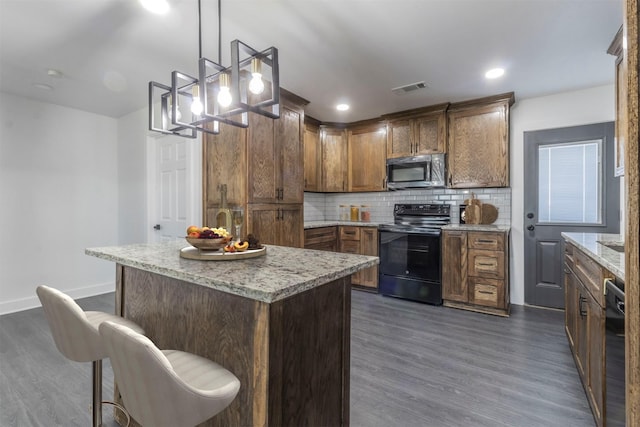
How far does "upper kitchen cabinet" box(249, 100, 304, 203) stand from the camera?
3117 millimetres

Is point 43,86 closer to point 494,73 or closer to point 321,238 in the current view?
point 321,238

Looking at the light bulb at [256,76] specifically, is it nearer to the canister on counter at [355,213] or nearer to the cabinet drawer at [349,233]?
the cabinet drawer at [349,233]

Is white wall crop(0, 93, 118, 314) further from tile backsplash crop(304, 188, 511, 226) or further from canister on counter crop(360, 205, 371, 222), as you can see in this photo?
canister on counter crop(360, 205, 371, 222)

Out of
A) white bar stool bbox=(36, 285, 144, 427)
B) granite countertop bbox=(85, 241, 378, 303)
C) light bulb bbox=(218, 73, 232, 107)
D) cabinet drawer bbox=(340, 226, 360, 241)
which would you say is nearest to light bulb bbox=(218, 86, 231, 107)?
light bulb bbox=(218, 73, 232, 107)

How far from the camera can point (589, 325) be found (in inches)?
68.3

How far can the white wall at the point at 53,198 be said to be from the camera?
355 cm

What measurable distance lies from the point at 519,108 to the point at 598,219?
147cm

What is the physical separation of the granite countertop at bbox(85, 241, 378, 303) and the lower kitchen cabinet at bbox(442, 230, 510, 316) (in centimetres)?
245

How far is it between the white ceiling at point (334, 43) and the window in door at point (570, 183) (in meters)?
0.68

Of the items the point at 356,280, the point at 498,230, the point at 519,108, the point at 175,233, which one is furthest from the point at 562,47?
the point at 175,233

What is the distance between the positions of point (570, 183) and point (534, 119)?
0.82m

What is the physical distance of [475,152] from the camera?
374cm

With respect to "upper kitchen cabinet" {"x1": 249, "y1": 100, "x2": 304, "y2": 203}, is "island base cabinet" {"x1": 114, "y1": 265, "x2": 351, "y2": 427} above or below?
below

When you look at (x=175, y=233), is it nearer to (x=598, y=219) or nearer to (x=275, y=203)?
(x=275, y=203)
